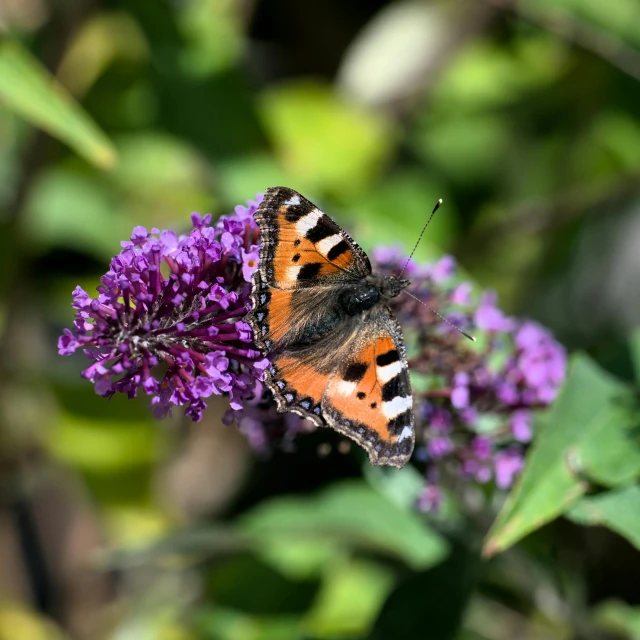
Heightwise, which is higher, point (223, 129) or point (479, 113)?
point (479, 113)

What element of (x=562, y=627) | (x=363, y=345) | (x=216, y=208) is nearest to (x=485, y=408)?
(x=363, y=345)

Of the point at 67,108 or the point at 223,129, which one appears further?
the point at 223,129

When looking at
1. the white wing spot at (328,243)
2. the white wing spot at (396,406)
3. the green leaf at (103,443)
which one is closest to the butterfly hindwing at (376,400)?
the white wing spot at (396,406)

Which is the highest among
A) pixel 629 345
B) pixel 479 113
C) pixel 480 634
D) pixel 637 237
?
pixel 479 113

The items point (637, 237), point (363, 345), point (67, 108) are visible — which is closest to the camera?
point (363, 345)

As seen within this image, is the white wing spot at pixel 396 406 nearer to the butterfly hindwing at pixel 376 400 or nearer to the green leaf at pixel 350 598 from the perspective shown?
the butterfly hindwing at pixel 376 400

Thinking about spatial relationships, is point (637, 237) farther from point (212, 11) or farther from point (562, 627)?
point (212, 11)
